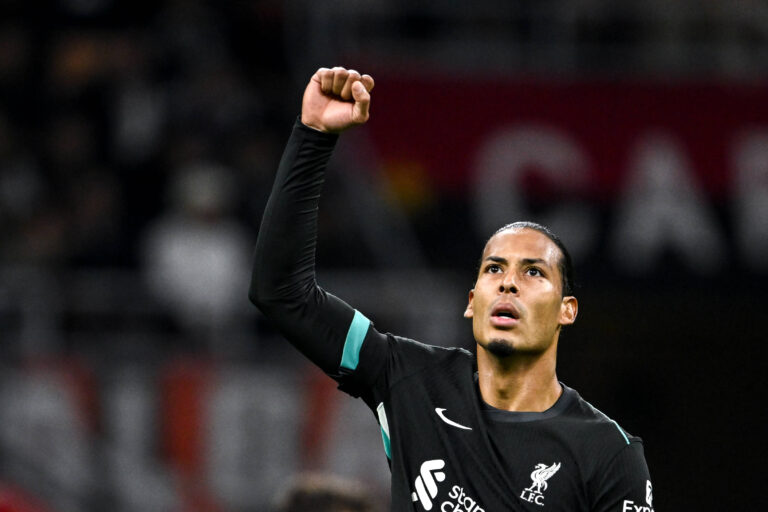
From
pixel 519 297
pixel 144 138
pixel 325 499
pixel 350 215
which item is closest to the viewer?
pixel 519 297

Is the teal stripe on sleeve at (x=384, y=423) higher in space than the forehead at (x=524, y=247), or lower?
lower

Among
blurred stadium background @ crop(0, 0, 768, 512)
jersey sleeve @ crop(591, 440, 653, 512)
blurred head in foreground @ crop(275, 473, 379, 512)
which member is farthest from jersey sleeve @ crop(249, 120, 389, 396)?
blurred stadium background @ crop(0, 0, 768, 512)

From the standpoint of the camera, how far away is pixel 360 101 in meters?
4.28

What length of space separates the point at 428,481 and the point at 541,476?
35 centimetres

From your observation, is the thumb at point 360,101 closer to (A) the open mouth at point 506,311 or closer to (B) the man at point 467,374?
(B) the man at point 467,374

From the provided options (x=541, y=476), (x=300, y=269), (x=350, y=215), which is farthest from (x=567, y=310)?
(x=350, y=215)

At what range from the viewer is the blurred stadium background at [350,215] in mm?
9773

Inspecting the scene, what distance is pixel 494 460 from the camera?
14.3 feet

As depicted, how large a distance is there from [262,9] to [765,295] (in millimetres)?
4997

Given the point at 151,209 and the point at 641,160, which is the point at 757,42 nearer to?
the point at 641,160

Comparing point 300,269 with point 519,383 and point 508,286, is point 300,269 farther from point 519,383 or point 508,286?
point 519,383

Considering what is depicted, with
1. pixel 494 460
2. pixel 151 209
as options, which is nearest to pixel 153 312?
pixel 151 209

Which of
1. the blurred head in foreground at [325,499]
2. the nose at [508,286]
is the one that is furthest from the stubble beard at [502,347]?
the blurred head in foreground at [325,499]

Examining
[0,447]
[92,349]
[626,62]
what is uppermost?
[626,62]
